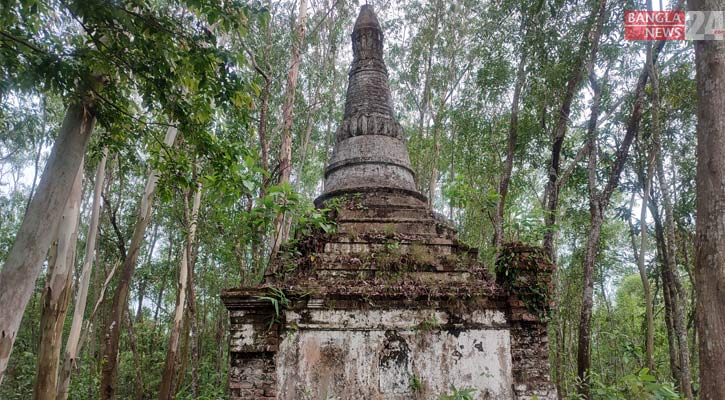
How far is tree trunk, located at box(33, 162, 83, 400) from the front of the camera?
7.08m

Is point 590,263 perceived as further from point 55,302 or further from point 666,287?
point 55,302

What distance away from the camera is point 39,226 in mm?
4332

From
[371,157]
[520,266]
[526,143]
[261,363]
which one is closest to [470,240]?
[526,143]

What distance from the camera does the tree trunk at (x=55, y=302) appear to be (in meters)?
7.08

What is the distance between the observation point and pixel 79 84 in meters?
4.56

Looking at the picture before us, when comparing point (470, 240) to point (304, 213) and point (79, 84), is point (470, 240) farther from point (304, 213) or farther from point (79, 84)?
point (79, 84)

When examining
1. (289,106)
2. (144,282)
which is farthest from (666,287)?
(144,282)

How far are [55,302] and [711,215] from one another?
8272 mm

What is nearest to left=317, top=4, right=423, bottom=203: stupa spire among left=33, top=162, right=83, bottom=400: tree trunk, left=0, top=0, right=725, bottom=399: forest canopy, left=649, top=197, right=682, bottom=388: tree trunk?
left=0, top=0, right=725, bottom=399: forest canopy

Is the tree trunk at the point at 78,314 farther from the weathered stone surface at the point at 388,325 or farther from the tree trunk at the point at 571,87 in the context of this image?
the tree trunk at the point at 571,87

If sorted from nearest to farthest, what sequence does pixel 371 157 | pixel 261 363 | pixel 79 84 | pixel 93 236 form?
pixel 79 84
pixel 261 363
pixel 371 157
pixel 93 236

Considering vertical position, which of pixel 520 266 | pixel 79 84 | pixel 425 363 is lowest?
pixel 425 363

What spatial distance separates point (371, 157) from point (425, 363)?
3335 mm

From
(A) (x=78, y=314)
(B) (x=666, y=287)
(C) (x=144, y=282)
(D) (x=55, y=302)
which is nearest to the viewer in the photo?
(D) (x=55, y=302)
